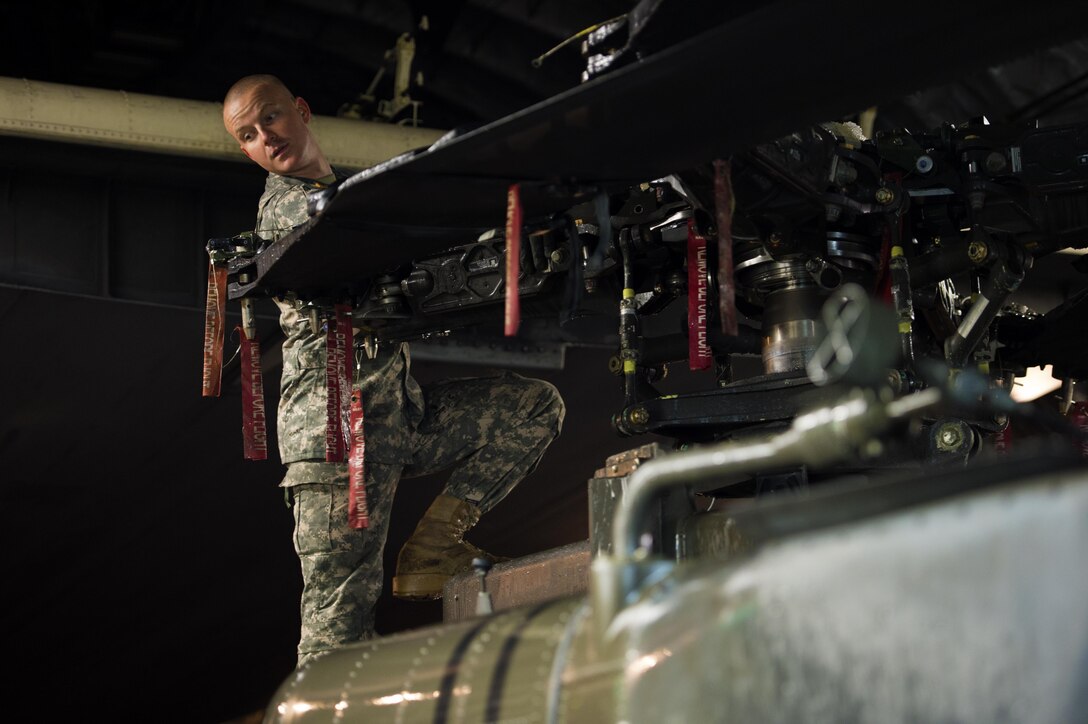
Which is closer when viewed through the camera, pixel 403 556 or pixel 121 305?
pixel 403 556

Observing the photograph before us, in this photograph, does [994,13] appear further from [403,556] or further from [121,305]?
[121,305]

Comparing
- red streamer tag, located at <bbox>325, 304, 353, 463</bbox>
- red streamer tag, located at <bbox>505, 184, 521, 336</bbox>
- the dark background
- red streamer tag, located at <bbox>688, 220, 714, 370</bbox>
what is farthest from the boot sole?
the dark background

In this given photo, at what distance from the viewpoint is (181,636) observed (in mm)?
10797

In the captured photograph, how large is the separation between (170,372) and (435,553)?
463 cm

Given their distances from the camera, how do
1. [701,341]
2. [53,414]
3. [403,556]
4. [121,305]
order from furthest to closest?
[53,414]
[121,305]
[403,556]
[701,341]

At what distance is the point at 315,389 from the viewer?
483cm

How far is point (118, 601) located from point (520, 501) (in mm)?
3274

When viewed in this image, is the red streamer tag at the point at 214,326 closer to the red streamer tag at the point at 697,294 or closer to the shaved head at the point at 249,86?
the shaved head at the point at 249,86

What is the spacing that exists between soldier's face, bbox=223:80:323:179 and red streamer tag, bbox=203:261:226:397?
0.77m

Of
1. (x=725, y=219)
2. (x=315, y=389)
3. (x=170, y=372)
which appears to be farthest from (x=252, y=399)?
(x=170, y=372)

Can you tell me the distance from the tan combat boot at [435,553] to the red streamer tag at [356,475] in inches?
13.3

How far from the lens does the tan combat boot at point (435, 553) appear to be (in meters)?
4.89

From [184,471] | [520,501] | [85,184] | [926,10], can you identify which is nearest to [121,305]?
[85,184]

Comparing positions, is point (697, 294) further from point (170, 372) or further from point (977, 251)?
point (170, 372)
